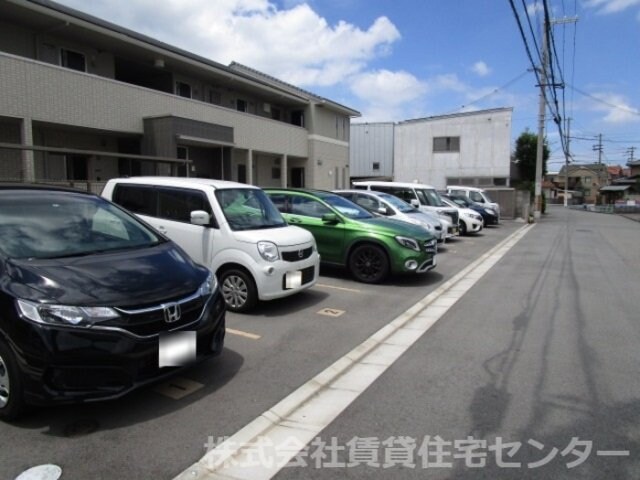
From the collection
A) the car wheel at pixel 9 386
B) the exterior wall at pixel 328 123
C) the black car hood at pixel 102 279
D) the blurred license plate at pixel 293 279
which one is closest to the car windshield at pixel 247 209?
the blurred license plate at pixel 293 279

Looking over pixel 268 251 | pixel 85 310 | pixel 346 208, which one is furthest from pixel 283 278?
pixel 346 208

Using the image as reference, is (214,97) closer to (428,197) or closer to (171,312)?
(428,197)

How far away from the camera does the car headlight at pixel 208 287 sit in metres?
3.81

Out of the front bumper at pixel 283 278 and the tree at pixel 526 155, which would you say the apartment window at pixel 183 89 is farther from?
the tree at pixel 526 155

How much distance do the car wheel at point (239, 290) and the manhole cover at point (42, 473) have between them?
320cm

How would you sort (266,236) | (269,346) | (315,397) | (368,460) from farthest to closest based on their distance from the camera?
(266,236), (269,346), (315,397), (368,460)

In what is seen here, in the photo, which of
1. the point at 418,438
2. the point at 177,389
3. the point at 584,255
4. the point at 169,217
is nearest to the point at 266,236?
the point at 169,217

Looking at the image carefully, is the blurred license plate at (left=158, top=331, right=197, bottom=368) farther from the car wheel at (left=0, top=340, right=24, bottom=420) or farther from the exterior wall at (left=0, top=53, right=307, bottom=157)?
the exterior wall at (left=0, top=53, right=307, bottom=157)

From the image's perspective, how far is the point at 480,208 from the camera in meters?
21.1

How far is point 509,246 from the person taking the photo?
1467cm

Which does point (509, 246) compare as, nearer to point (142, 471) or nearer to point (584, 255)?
point (584, 255)

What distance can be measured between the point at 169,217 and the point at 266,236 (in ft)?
4.95

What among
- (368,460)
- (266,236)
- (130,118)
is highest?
(130,118)

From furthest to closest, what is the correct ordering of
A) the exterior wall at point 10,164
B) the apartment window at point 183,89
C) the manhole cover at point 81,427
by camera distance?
the apartment window at point 183,89 < the exterior wall at point 10,164 < the manhole cover at point 81,427
